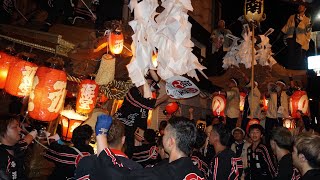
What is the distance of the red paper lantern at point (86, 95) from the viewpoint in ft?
26.6

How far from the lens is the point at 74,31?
9719mm

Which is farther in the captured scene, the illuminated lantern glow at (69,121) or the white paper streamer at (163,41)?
the illuminated lantern glow at (69,121)

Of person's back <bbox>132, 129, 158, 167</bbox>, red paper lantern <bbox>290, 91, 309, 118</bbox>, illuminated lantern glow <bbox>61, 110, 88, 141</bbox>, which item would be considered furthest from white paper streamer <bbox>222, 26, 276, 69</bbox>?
person's back <bbox>132, 129, 158, 167</bbox>

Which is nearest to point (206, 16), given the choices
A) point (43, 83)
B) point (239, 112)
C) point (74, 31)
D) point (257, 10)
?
point (239, 112)

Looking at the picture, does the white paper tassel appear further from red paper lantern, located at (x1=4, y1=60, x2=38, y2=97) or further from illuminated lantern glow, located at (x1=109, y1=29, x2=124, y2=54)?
red paper lantern, located at (x1=4, y1=60, x2=38, y2=97)

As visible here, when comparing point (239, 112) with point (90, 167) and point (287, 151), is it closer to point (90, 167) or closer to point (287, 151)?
point (287, 151)

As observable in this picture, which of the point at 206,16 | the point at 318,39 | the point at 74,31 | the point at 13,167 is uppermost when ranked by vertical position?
the point at 206,16

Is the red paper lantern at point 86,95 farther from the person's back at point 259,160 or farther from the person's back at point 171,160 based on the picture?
the person's back at point 171,160

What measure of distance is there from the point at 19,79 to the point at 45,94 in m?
0.89

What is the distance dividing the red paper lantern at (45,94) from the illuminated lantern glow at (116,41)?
4.71 ft

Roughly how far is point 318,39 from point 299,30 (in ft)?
13.4

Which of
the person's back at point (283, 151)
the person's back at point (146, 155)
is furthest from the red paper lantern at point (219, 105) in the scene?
the person's back at point (283, 151)

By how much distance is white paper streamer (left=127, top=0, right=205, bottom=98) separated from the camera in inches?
167

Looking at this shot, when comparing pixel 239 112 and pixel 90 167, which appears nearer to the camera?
pixel 90 167
